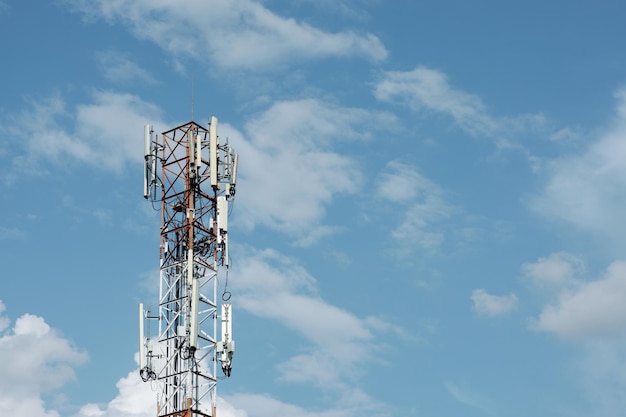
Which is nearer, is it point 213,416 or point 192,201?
point 213,416

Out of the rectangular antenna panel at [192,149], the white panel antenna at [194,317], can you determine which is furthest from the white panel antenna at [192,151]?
the white panel antenna at [194,317]

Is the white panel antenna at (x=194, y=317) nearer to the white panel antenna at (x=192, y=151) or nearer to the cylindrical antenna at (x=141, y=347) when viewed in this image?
the cylindrical antenna at (x=141, y=347)

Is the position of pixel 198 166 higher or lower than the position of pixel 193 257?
higher

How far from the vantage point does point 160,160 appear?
343ft

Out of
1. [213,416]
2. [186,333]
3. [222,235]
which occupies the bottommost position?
[213,416]

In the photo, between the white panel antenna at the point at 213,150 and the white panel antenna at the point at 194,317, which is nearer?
the white panel antenna at the point at 194,317

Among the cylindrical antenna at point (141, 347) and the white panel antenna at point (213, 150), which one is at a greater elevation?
the white panel antenna at point (213, 150)

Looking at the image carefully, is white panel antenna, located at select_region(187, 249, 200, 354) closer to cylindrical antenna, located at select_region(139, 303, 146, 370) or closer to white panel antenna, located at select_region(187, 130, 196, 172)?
cylindrical antenna, located at select_region(139, 303, 146, 370)

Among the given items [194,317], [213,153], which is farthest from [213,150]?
[194,317]

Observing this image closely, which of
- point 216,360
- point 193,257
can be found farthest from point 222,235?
point 216,360

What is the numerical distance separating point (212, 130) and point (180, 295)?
511 inches

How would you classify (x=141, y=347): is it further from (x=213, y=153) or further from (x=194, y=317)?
(x=213, y=153)

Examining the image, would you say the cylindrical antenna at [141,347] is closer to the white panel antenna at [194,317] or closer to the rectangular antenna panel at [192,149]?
the white panel antenna at [194,317]

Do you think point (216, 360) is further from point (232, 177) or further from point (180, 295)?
point (232, 177)
